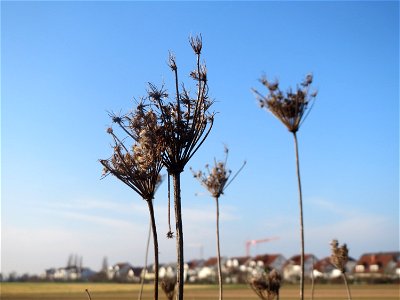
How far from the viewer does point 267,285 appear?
1642 cm

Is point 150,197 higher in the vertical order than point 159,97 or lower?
lower

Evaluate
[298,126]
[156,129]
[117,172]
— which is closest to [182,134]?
[156,129]

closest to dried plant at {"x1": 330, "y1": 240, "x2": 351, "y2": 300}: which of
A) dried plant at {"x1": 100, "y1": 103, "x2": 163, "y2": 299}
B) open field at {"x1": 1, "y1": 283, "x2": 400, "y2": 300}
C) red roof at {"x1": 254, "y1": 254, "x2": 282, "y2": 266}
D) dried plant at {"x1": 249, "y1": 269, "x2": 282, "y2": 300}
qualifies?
dried plant at {"x1": 249, "y1": 269, "x2": 282, "y2": 300}

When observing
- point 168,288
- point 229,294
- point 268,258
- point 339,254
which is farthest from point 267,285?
point 268,258

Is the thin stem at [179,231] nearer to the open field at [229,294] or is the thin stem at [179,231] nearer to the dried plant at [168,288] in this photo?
the dried plant at [168,288]

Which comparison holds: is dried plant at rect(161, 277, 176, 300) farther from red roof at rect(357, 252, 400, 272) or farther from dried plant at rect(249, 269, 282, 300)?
red roof at rect(357, 252, 400, 272)

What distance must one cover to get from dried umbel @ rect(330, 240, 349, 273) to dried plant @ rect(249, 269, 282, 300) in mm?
7572

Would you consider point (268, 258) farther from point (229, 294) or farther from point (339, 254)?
point (339, 254)

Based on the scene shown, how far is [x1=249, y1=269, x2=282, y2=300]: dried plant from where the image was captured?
16.4m

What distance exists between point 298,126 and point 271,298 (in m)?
7.30

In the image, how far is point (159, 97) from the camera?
31.0ft

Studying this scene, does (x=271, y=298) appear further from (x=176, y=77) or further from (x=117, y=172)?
(x=176, y=77)

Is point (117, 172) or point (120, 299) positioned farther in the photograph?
point (120, 299)

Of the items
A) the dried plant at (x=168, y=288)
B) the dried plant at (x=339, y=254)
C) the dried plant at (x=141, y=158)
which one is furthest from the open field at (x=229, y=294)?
the dried plant at (x=141, y=158)
